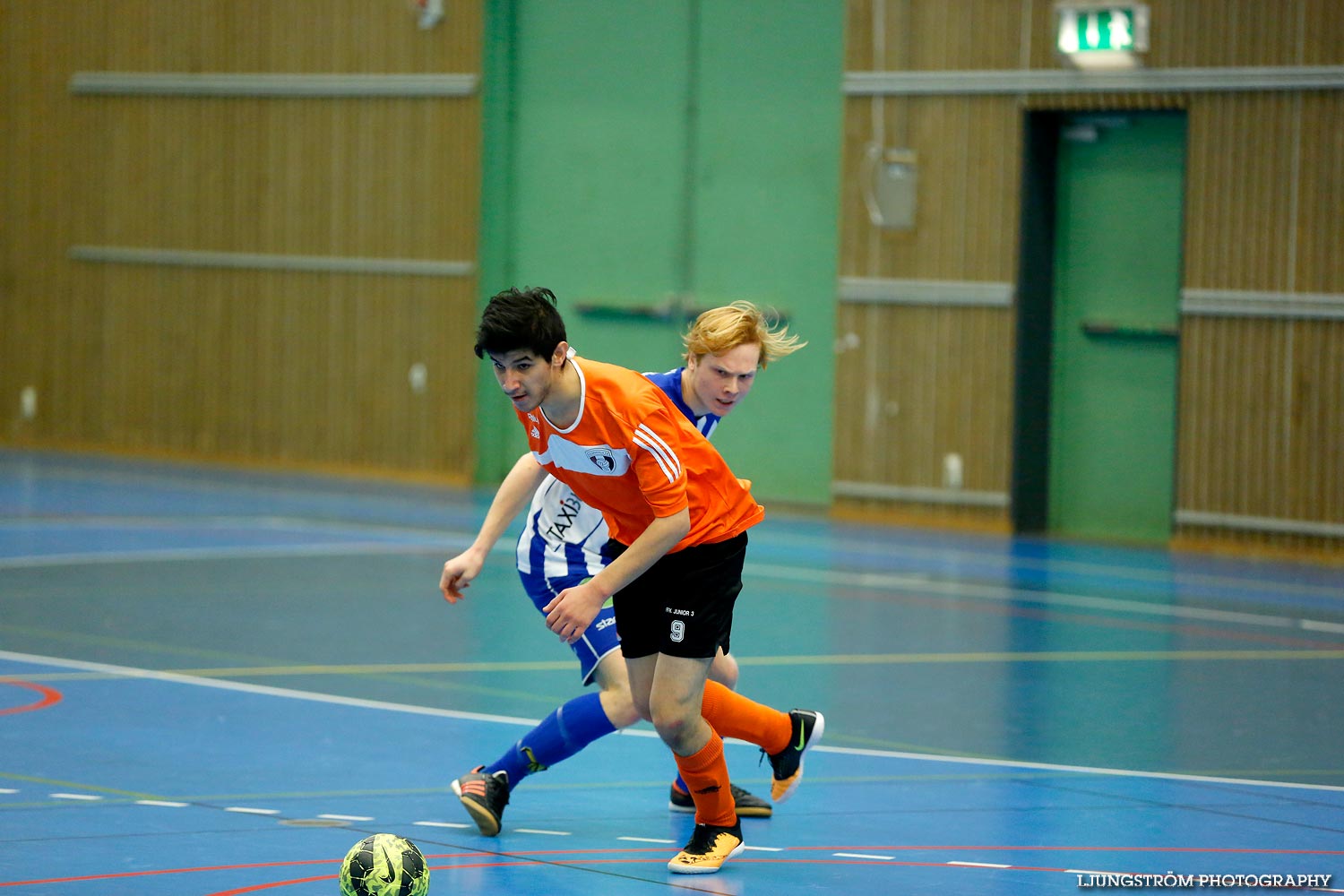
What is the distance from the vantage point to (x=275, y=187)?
18516 millimetres

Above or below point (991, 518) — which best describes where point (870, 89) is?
above

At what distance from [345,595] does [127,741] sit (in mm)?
3923

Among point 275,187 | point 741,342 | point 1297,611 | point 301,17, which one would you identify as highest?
point 301,17

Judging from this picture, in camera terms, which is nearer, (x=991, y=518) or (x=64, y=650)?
(x=64, y=650)

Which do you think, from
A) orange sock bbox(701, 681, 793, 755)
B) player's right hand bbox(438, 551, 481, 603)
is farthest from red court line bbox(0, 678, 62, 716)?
orange sock bbox(701, 681, 793, 755)

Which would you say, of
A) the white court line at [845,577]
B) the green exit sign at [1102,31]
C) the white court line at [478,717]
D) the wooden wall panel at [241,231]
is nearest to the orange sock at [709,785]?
the white court line at [478,717]

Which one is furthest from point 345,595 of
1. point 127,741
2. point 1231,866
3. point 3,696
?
point 1231,866

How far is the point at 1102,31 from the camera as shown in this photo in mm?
14211

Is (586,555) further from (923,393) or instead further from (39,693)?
(923,393)

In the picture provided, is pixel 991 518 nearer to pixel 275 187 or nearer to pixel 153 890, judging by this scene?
pixel 275 187

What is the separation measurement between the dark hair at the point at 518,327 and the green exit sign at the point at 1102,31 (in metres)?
10.8

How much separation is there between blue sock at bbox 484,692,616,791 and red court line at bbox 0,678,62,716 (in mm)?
2449

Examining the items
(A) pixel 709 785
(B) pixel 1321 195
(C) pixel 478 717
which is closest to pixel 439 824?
(A) pixel 709 785

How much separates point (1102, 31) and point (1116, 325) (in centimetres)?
246
